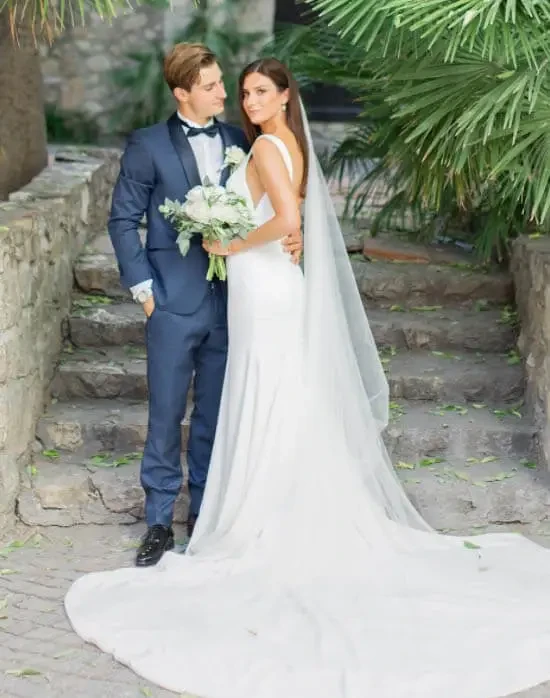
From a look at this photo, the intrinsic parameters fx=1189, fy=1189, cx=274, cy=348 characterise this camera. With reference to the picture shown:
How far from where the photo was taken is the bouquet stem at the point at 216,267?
430 cm

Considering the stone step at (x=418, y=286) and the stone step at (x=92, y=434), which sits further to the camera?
the stone step at (x=418, y=286)

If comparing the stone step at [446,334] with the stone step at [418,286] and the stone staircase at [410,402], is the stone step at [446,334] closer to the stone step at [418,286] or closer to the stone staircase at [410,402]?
the stone staircase at [410,402]

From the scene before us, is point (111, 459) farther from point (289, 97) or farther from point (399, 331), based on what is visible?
point (289, 97)

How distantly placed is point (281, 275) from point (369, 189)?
7.97 ft

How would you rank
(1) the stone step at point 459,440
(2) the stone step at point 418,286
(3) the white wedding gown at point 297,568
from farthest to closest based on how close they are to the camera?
(2) the stone step at point 418,286, (1) the stone step at point 459,440, (3) the white wedding gown at point 297,568

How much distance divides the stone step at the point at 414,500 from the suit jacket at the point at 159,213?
99cm

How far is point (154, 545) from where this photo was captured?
14.6 ft

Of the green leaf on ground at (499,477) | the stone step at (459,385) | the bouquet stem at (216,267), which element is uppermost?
the bouquet stem at (216,267)

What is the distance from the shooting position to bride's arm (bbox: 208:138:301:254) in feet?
13.5

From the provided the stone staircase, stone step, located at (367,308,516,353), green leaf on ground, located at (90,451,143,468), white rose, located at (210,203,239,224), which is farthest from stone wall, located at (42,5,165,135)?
white rose, located at (210,203,239,224)

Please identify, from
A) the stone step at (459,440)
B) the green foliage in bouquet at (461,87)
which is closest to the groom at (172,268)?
the green foliage in bouquet at (461,87)

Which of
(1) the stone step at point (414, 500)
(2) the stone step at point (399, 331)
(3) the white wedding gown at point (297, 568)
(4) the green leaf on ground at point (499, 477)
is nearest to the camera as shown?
(3) the white wedding gown at point (297, 568)

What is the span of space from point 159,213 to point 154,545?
1.24m

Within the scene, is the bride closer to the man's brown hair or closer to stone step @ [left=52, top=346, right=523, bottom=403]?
the man's brown hair
